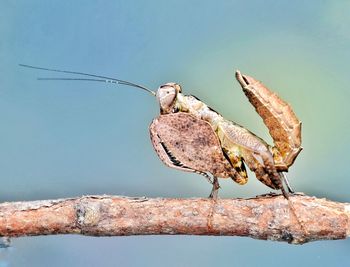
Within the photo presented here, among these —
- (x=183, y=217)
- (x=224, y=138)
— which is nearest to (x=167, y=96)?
(x=224, y=138)

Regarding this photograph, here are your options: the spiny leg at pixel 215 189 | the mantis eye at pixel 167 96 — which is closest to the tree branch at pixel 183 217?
the spiny leg at pixel 215 189

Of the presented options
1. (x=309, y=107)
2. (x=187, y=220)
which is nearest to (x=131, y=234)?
(x=187, y=220)

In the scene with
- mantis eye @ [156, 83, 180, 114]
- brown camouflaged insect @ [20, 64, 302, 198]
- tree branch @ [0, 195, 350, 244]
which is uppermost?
mantis eye @ [156, 83, 180, 114]

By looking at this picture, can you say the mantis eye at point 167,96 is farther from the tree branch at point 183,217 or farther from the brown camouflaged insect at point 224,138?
the tree branch at point 183,217

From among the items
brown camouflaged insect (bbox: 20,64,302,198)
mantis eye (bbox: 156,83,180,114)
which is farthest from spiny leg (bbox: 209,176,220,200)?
mantis eye (bbox: 156,83,180,114)

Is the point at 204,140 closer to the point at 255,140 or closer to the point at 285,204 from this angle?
the point at 255,140

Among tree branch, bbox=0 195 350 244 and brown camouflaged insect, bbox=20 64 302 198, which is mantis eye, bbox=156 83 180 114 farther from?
tree branch, bbox=0 195 350 244
